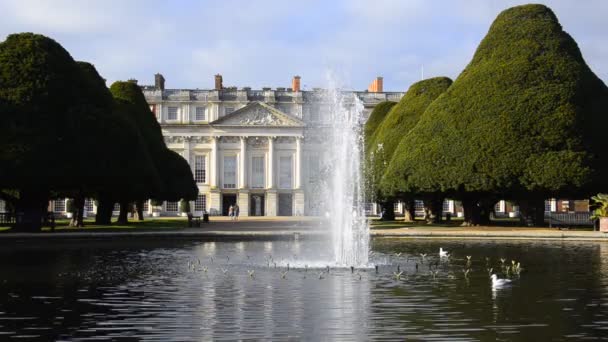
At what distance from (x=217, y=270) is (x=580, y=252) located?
40.2ft

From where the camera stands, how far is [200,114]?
309 ft

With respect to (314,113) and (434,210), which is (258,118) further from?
(434,210)

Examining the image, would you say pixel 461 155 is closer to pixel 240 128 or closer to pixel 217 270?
pixel 217 270

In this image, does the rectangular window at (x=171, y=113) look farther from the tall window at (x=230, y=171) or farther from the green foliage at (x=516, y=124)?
the green foliage at (x=516, y=124)

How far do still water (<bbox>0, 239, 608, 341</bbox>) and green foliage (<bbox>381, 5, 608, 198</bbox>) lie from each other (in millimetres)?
16517

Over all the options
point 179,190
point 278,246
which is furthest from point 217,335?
point 179,190

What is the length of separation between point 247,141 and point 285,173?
5.56m

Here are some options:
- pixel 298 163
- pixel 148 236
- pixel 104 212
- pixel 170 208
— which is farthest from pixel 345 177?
pixel 298 163

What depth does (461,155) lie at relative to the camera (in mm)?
42750

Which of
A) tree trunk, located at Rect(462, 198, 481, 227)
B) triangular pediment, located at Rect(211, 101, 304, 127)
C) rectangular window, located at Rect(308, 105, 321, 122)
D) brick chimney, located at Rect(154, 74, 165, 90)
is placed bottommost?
tree trunk, located at Rect(462, 198, 481, 227)

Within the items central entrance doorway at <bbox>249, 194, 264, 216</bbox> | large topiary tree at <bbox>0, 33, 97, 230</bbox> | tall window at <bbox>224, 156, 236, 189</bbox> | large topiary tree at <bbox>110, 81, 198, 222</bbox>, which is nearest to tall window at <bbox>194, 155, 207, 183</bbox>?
tall window at <bbox>224, 156, 236, 189</bbox>

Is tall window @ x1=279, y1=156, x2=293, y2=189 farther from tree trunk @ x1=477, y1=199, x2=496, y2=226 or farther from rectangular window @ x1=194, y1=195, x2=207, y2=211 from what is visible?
tree trunk @ x1=477, y1=199, x2=496, y2=226

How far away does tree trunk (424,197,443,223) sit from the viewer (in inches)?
2191

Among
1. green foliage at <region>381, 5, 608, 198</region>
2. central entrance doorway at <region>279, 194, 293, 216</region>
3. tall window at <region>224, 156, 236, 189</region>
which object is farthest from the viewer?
tall window at <region>224, 156, 236, 189</region>
